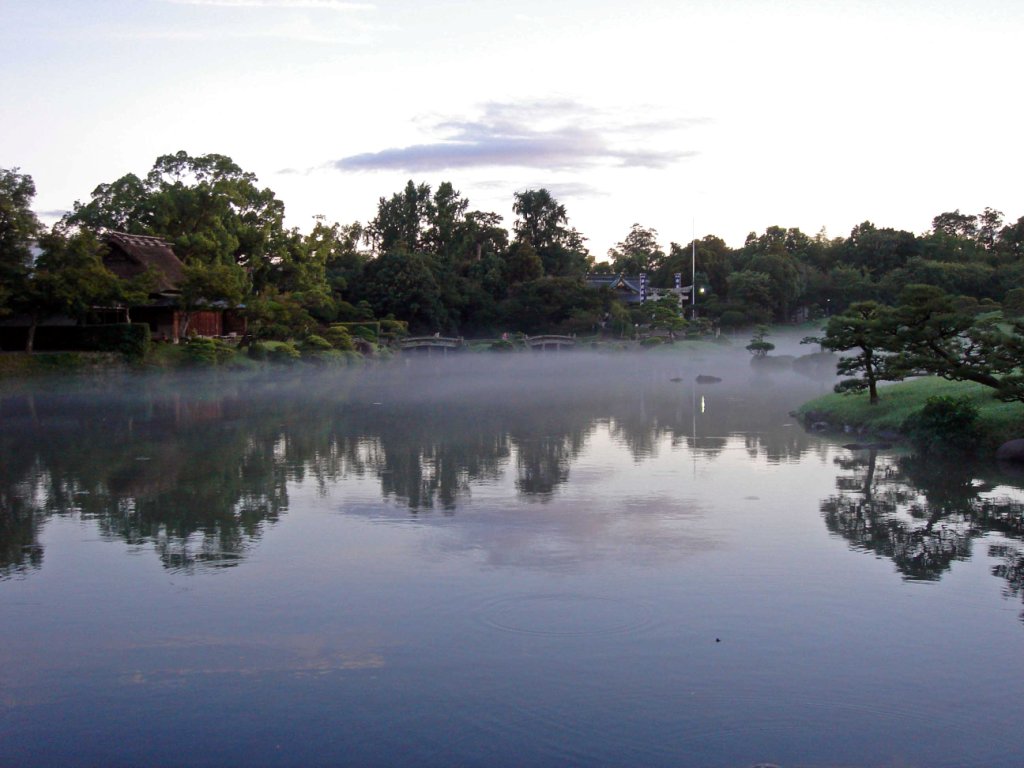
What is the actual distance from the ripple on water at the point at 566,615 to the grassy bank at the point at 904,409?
1087cm

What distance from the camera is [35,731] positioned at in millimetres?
5980

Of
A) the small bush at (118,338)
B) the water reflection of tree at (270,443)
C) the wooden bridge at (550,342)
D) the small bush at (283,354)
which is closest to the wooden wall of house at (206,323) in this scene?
the small bush at (283,354)

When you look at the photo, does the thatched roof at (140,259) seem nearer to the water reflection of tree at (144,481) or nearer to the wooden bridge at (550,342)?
the water reflection of tree at (144,481)

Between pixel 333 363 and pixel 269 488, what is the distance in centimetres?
2854

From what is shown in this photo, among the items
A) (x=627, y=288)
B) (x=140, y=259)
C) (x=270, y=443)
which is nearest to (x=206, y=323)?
(x=140, y=259)

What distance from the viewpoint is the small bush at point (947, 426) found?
16578 millimetres

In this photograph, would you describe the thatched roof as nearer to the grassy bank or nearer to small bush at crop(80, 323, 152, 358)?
small bush at crop(80, 323, 152, 358)

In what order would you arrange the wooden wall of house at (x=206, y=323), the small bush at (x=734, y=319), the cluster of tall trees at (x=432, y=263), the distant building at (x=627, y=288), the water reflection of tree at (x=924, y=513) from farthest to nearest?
the distant building at (x=627, y=288) < the small bush at (x=734, y=319) < the wooden wall of house at (x=206, y=323) < the cluster of tall trees at (x=432, y=263) < the water reflection of tree at (x=924, y=513)

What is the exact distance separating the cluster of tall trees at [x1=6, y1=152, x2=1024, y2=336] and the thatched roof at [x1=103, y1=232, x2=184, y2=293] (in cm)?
83

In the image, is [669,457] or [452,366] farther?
[452,366]

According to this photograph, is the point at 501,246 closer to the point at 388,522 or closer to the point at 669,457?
the point at 669,457

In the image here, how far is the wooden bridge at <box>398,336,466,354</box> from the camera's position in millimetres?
51156

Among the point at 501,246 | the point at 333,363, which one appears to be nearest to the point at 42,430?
the point at 333,363

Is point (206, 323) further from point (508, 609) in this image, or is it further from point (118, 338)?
point (508, 609)
